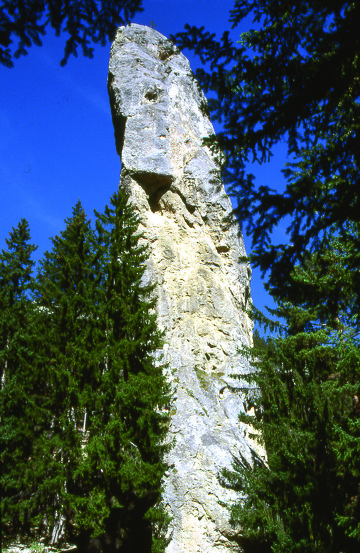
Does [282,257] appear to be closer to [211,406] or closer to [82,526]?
[82,526]

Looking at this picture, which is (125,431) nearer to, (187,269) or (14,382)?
(14,382)

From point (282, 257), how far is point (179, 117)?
19755 millimetres

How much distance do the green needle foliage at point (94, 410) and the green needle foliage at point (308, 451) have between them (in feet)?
Result: 8.40

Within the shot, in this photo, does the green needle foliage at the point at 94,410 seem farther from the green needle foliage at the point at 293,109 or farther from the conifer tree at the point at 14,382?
the green needle foliage at the point at 293,109

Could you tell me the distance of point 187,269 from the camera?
19.9 metres

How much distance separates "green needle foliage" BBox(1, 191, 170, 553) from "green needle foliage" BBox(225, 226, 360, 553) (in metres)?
2.56

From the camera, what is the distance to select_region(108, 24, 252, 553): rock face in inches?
535

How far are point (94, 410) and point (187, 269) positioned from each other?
30.4ft

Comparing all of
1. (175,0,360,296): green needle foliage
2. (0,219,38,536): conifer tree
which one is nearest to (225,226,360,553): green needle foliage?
(175,0,360,296): green needle foliage

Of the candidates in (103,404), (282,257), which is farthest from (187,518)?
(282,257)

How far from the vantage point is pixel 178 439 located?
1441cm

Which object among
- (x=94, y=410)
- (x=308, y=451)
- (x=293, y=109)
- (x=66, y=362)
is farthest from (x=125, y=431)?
(x=293, y=109)

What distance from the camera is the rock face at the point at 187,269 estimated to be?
44.6 feet

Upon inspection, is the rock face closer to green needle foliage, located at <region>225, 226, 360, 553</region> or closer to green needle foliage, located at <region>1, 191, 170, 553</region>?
green needle foliage, located at <region>1, 191, 170, 553</region>
